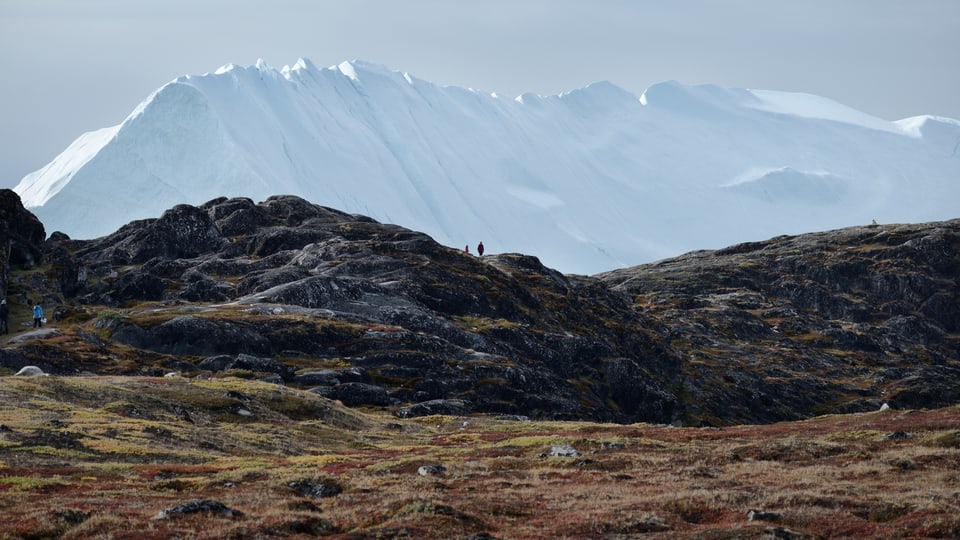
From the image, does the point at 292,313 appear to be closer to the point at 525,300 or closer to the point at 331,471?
the point at 525,300

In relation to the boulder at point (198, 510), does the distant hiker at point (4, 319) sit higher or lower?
higher

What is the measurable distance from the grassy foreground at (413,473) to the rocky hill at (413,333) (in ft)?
66.8

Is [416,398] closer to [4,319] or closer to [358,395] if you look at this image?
[358,395]

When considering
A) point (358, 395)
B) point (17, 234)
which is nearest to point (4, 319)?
point (358, 395)

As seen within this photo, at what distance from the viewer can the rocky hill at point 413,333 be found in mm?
97250

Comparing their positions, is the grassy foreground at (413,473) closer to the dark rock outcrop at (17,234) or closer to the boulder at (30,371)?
the boulder at (30,371)

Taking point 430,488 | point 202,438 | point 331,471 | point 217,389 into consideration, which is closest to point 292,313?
point 217,389

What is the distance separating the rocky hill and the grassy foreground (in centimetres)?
2037

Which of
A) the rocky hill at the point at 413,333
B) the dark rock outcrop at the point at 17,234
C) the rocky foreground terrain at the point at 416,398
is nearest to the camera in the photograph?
the rocky foreground terrain at the point at 416,398

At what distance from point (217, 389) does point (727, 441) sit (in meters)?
34.1

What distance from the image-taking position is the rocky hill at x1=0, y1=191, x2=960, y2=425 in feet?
319

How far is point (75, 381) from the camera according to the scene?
67000 millimetres

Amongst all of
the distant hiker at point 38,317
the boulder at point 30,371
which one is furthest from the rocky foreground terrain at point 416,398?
A: the boulder at point 30,371

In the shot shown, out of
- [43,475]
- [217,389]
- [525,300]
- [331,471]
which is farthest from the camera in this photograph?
[525,300]
